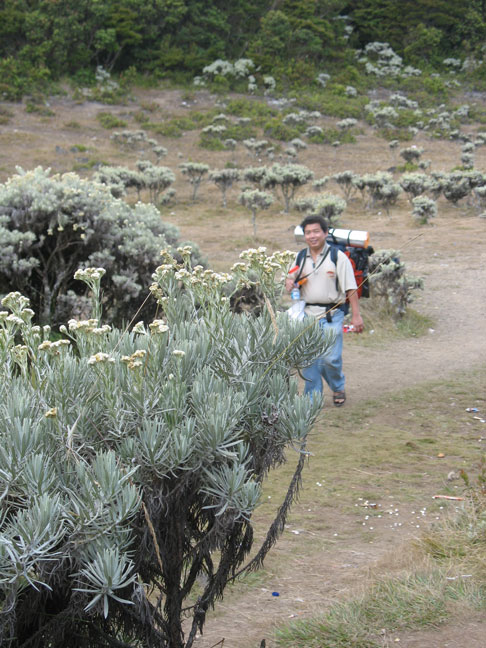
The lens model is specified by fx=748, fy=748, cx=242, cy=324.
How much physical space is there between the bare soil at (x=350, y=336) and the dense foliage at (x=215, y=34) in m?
9.80

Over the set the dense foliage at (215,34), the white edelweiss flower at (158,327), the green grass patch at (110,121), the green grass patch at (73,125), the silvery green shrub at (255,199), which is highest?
the dense foliage at (215,34)

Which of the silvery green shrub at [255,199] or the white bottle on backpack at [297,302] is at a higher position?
the white bottle on backpack at [297,302]

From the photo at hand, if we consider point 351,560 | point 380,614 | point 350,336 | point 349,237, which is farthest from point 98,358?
point 350,336

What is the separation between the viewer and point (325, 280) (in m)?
6.02

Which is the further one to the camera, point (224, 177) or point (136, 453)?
point (224, 177)

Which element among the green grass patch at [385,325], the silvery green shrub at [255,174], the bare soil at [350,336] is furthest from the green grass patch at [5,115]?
the green grass patch at [385,325]

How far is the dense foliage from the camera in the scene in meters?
39.1

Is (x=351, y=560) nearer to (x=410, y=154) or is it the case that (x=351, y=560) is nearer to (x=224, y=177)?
(x=224, y=177)

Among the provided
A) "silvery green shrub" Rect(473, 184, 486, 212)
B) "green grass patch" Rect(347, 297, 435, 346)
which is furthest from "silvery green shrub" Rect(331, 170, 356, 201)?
"green grass patch" Rect(347, 297, 435, 346)

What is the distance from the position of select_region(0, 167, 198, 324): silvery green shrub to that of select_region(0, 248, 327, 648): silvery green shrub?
449 centimetres

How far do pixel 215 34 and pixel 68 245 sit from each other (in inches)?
1705

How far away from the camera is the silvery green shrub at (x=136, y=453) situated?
6.29 feet

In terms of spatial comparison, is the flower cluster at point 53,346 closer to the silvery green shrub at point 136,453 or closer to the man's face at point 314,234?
the silvery green shrub at point 136,453

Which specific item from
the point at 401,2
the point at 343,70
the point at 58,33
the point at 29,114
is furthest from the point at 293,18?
the point at 29,114
